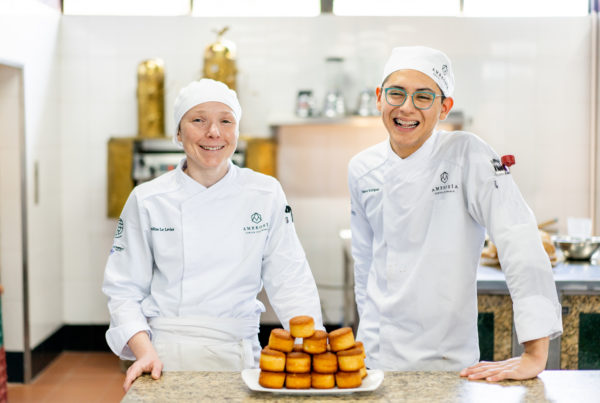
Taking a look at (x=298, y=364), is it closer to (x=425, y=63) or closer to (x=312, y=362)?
(x=312, y=362)

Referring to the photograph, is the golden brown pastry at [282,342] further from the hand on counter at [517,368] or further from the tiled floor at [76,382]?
the tiled floor at [76,382]

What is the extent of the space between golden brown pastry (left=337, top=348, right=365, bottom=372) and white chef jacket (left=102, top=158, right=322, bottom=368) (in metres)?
0.42

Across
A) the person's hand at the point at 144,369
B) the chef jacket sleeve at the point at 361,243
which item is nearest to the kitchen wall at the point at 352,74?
the chef jacket sleeve at the point at 361,243

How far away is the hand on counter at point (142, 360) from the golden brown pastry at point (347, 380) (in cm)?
44

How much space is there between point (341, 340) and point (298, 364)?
105 millimetres

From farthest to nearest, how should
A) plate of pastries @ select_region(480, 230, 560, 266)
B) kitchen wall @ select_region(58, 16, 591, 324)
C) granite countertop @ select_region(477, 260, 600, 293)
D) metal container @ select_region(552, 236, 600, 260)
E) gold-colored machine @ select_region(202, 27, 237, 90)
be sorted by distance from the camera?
1. kitchen wall @ select_region(58, 16, 591, 324)
2. gold-colored machine @ select_region(202, 27, 237, 90)
3. metal container @ select_region(552, 236, 600, 260)
4. plate of pastries @ select_region(480, 230, 560, 266)
5. granite countertop @ select_region(477, 260, 600, 293)

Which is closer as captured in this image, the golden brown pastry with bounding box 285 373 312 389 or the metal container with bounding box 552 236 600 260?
the golden brown pastry with bounding box 285 373 312 389

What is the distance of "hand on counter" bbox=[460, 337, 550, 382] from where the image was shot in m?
1.56

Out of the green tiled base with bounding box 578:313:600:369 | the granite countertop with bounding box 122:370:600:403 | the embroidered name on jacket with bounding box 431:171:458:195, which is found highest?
the embroidered name on jacket with bounding box 431:171:458:195

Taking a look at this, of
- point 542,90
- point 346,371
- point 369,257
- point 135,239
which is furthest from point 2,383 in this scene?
point 542,90

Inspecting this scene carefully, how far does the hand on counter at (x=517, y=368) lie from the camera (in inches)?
61.4

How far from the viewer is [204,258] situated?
6.18ft

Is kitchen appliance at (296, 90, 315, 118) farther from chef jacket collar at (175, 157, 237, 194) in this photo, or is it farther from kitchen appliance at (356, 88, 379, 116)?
chef jacket collar at (175, 157, 237, 194)

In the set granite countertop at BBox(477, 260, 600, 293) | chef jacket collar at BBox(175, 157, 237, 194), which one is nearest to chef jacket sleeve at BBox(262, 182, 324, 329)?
chef jacket collar at BBox(175, 157, 237, 194)
